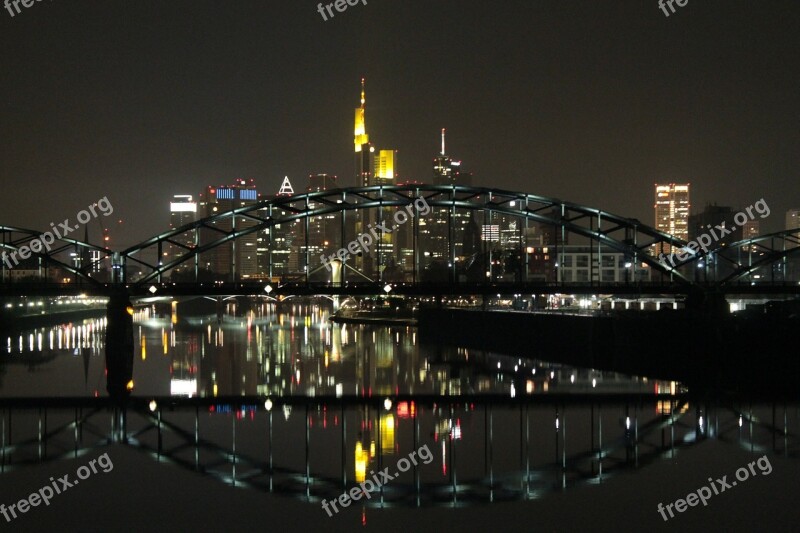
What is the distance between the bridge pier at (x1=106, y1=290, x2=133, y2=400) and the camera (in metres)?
50.7

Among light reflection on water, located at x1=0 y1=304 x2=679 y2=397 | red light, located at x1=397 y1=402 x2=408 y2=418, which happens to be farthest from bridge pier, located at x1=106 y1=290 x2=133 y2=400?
red light, located at x1=397 y1=402 x2=408 y2=418

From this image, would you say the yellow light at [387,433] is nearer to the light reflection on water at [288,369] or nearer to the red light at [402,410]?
the red light at [402,410]

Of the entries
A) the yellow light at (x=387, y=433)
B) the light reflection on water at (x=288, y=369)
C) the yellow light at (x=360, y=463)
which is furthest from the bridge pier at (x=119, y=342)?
the yellow light at (x=360, y=463)

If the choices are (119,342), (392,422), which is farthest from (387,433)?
(119,342)

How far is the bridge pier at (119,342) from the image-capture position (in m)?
50.7

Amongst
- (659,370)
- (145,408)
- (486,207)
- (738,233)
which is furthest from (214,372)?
(738,233)

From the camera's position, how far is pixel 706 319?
2281 inches

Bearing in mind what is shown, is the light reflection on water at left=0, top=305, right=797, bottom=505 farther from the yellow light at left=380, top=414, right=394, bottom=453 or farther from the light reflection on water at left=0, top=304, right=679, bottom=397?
the light reflection on water at left=0, top=304, right=679, bottom=397

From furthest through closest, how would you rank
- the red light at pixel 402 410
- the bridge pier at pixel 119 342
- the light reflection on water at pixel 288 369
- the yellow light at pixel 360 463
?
the bridge pier at pixel 119 342 → the light reflection on water at pixel 288 369 → the red light at pixel 402 410 → the yellow light at pixel 360 463

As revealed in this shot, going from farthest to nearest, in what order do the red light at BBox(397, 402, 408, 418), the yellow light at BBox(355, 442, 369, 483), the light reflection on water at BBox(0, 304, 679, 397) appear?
the light reflection on water at BBox(0, 304, 679, 397) < the red light at BBox(397, 402, 408, 418) < the yellow light at BBox(355, 442, 369, 483)

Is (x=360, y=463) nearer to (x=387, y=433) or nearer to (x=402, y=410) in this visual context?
(x=387, y=433)

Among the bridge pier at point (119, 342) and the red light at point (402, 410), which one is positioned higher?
the bridge pier at point (119, 342)

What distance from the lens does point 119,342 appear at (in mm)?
56812

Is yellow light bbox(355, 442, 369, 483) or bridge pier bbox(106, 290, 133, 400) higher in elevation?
bridge pier bbox(106, 290, 133, 400)
